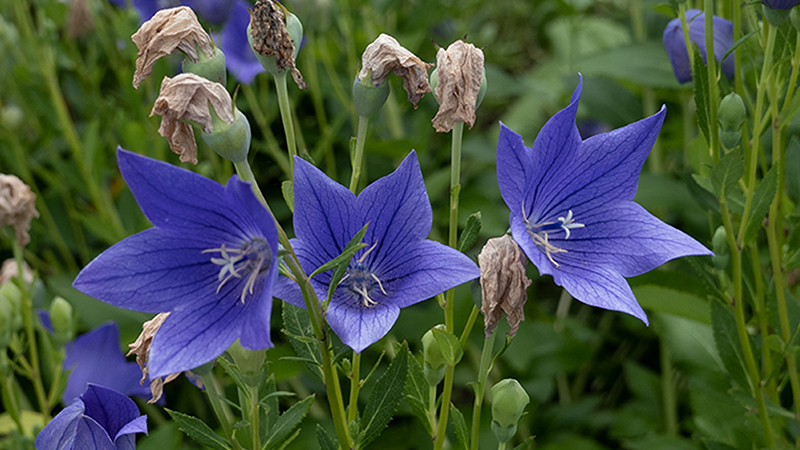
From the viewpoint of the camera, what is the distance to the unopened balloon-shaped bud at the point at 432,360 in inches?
30.8

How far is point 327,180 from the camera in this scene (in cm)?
68

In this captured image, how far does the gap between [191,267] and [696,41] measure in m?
0.87

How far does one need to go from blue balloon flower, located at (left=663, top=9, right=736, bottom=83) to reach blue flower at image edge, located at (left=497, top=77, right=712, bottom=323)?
408 mm

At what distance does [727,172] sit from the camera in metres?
0.86

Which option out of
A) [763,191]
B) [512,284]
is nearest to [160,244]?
[512,284]

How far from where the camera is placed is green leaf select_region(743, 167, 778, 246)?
912 millimetres

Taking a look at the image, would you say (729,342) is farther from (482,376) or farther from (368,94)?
(368,94)

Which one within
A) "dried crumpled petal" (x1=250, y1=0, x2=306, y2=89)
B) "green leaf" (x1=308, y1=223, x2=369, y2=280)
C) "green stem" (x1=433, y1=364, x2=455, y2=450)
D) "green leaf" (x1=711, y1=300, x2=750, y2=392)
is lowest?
"green leaf" (x1=711, y1=300, x2=750, y2=392)

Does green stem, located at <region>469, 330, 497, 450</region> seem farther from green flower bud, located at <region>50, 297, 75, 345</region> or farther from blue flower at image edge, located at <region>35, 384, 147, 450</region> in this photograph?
green flower bud, located at <region>50, 297, 75, 345</region>

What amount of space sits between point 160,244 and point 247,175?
11 centimetres

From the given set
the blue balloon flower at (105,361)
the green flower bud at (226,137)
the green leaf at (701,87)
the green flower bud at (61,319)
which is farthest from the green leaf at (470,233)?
the blue balloon flower at (105,361)

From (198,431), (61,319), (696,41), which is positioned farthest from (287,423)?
(696,41)

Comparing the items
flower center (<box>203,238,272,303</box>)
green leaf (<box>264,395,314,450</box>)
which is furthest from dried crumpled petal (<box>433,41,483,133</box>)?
green leaf (<box>264,395,314,450</box>)

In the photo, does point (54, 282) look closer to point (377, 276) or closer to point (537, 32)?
point (377, 276)
